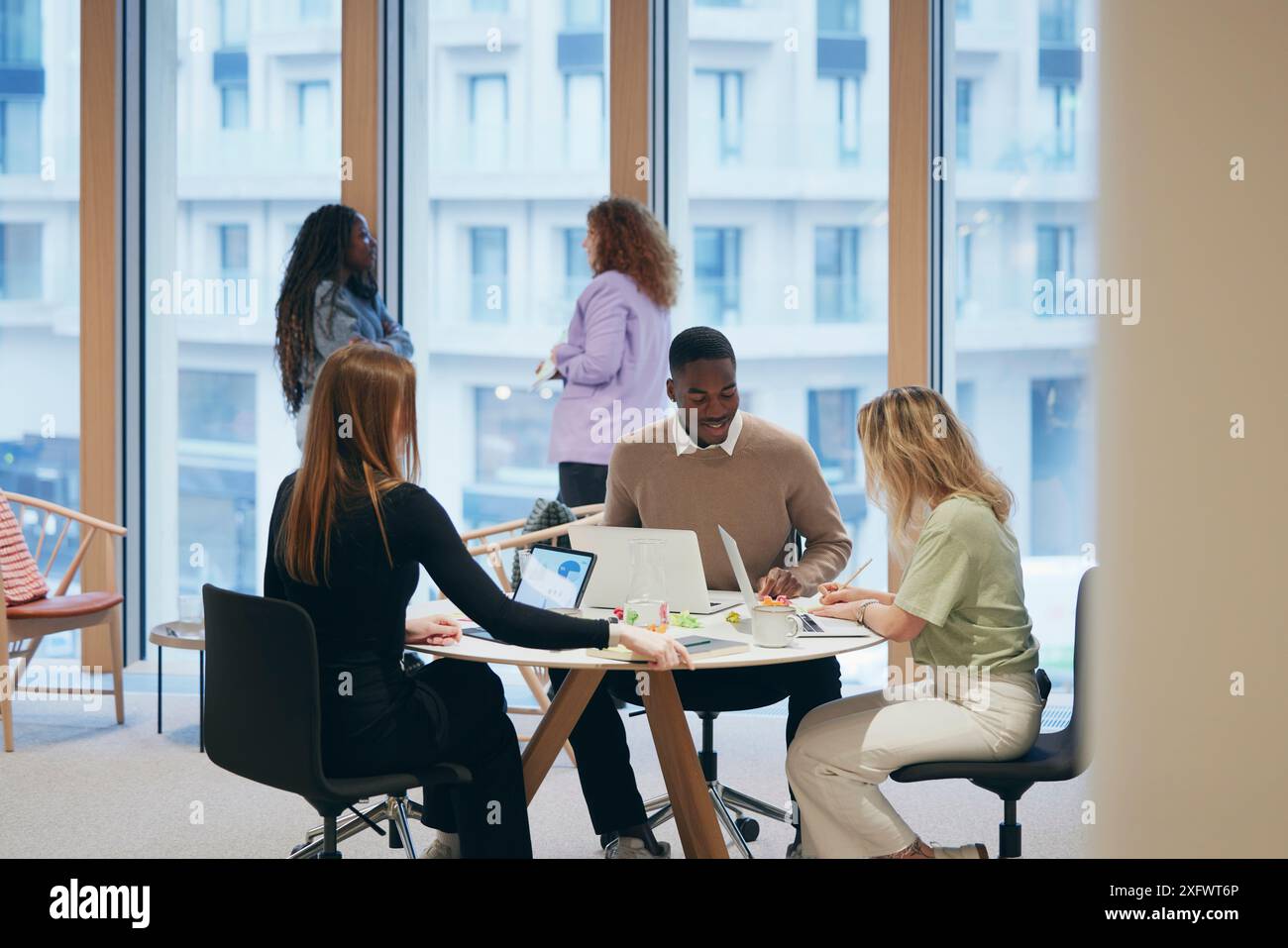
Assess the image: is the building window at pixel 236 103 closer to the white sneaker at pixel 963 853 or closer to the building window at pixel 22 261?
the building window at pixel 22 261

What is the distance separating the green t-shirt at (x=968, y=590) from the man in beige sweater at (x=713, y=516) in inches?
23.6

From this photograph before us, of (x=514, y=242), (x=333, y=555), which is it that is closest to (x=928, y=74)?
(x=514, y=242)

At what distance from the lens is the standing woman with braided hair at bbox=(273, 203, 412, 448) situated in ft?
15.8

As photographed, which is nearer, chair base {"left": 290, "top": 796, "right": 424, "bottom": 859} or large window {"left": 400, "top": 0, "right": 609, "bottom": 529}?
chair base {"left": 290, "top": 796, "right": 424, "bottom": 859}

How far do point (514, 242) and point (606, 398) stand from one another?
1191 millimetres

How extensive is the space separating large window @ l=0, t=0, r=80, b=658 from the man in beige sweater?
3378 millimetres

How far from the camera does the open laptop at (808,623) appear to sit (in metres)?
2.79

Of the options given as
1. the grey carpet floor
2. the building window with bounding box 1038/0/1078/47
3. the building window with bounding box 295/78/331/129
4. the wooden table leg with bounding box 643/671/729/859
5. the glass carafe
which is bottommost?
the grey carpet floor

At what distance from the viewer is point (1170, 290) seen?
1.37 m

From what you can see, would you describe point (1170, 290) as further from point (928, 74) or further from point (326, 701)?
point (928, 74)

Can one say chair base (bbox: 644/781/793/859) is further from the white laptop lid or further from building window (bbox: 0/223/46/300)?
building window (bbox: 0/223/46/300)

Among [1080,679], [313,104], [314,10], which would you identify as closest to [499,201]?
[313,104]

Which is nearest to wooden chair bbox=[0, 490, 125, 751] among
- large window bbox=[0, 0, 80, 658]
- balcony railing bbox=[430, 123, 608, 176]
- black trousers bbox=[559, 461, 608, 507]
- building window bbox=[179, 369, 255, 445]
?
large window bbox=[0, 0, 80, 658]

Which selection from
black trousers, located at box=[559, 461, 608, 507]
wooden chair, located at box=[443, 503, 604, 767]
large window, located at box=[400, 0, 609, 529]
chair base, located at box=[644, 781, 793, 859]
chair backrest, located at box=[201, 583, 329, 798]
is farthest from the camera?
large window, located at box=[400, 0, 609, 529]
